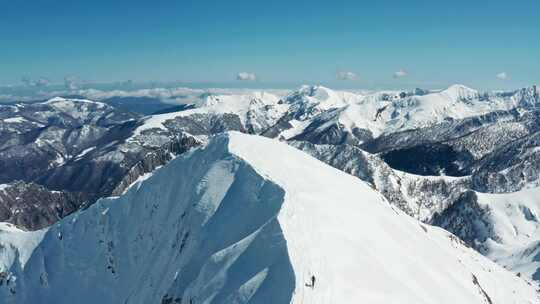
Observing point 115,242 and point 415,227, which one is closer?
point 415,227

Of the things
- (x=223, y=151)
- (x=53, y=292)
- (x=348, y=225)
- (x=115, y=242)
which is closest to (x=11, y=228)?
(x=53, y=292)

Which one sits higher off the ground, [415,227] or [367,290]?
[367,290]

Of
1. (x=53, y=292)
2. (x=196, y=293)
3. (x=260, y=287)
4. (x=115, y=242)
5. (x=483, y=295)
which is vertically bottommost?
(x=53, y=292)

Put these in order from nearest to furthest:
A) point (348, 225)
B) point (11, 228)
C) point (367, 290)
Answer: point (367, 290)
point (348, 225)
point (11, 228)

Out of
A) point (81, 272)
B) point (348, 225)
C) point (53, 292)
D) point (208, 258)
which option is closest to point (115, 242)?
point (81, 272)

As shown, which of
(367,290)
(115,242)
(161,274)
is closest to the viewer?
(367,290)

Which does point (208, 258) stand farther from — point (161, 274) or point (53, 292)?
point (53, 292)
